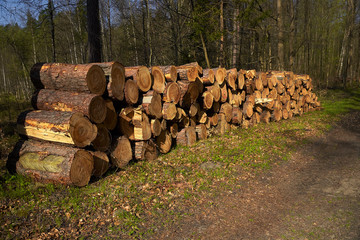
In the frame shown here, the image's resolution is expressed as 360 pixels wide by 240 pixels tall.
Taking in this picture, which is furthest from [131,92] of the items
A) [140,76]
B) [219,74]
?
[219,74]

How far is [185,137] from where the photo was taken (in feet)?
23.4

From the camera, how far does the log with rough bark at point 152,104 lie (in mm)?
5887

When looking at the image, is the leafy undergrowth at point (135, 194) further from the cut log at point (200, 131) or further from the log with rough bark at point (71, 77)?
the log with rough bark at point (71, 77)

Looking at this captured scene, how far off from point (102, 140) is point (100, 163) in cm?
51

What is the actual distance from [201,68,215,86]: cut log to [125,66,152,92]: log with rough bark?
7.17 ft

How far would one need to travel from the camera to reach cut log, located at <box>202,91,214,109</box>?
762 centimetres

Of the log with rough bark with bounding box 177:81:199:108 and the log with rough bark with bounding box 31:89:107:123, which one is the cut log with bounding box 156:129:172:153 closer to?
the log with rough bark with bounding box 177:81:199:108

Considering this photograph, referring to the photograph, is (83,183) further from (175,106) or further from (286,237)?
(286,237)

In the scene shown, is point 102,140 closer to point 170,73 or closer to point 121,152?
point 121,152

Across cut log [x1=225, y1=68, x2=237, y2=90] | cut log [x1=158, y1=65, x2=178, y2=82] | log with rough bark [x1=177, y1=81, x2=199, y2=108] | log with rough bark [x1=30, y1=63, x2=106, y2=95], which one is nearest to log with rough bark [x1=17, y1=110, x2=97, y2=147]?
log with rough bark [x1=30, y1=63, x2=106, y2=95]

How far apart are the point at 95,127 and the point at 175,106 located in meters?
2.40

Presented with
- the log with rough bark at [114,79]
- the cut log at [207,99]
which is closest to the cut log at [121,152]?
the log with rough bark at [114,79]

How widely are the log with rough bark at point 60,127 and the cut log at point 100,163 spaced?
1.24ft

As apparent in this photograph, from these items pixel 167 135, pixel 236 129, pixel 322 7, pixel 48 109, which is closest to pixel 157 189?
pixel 167 135
